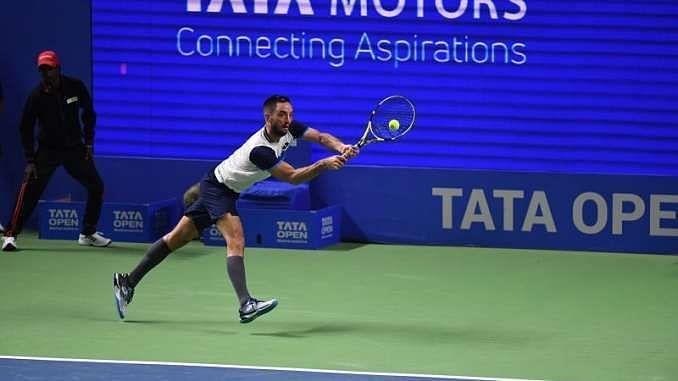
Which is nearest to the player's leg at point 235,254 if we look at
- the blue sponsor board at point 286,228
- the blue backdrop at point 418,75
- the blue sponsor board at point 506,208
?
the blue sponsor board at point 286,228

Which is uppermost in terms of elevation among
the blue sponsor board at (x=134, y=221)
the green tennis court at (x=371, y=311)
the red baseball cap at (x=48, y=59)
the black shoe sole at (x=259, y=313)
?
the red baseball cap at (x=48, y=59)

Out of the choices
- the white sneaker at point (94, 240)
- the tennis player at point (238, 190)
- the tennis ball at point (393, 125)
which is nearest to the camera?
the tennis player at point (238, 190)

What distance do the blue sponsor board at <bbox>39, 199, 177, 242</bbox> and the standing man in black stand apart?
48cm

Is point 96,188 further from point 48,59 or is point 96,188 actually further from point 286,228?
point 286,228

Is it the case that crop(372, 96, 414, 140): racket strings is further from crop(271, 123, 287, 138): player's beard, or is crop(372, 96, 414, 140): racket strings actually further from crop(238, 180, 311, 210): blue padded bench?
crop(238, 180, 311, 210): blue padded bench

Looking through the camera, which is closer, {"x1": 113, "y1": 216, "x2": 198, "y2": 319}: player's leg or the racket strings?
{"x1": 113, "y1": 216, "x2": 198, "y2": 319}: player's leg

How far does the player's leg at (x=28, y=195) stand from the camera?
1326 centimetres

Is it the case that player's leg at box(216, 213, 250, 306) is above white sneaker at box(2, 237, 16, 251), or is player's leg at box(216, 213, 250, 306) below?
above

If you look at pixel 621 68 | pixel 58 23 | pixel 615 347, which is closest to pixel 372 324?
pixel 615 347

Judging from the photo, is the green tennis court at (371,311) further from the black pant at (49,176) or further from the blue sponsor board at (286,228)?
the black pant at (49,176)

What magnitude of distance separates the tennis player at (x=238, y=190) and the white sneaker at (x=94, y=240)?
130 inches

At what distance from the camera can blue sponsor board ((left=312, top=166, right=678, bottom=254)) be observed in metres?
13.2

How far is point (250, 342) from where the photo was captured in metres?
9.58

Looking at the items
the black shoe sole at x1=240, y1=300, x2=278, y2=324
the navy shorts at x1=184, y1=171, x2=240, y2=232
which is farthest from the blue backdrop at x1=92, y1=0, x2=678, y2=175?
the black shoe sole at x1=240, y1=300, x2=278, y2=324
